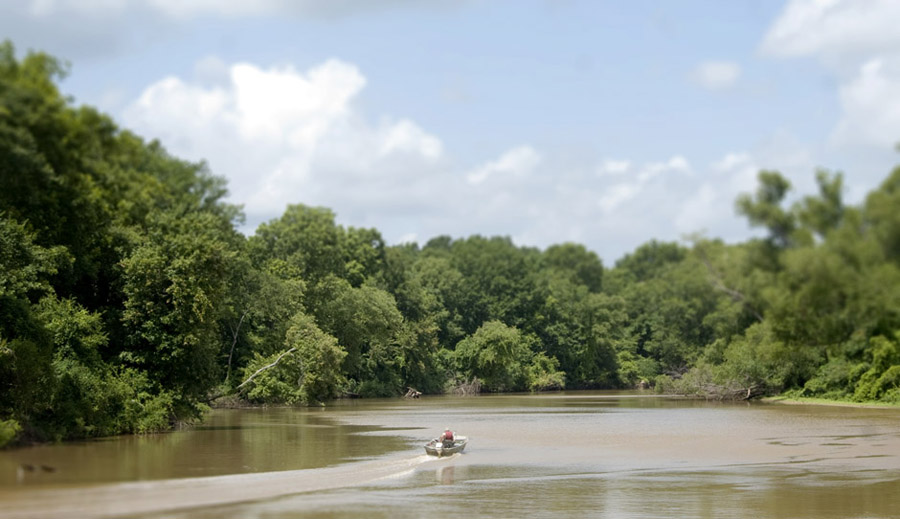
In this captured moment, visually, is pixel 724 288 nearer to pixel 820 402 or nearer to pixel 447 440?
pixel 447 440

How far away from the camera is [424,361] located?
104562 mm

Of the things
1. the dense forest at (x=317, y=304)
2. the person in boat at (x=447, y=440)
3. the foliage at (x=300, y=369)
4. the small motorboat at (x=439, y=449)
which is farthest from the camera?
the foliage at (x=300, y=369)

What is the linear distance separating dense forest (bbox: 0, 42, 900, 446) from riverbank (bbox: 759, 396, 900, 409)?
1.00 meters

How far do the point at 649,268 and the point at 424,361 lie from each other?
67.2m

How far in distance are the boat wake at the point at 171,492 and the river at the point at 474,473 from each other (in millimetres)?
52

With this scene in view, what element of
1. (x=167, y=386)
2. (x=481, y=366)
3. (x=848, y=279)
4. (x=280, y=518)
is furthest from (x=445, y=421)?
(x=481, y=366)

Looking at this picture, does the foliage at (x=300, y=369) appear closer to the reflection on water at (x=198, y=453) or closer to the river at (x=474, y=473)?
the river at (x=474, y=473)

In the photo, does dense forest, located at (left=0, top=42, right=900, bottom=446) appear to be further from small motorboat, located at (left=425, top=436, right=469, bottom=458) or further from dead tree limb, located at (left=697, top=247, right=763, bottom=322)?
small motorboat, located at (left=425, top=436, right=469, bottom=458)

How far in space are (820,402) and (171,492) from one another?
199 ft

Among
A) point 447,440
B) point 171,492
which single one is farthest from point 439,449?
point 171,492

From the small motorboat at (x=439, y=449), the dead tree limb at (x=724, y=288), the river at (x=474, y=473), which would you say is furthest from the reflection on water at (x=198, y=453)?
the dead tree limb at (x=724, y=288)

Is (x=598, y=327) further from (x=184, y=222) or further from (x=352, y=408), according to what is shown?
(x=184, y=222)

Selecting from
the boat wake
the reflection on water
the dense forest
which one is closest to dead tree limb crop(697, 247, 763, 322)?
the dense forest

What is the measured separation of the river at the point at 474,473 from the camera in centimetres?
2383
